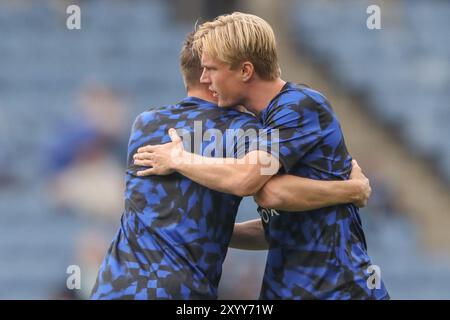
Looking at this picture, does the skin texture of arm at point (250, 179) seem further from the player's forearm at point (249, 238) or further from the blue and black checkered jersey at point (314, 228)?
the player's forearm at point (249, 238)

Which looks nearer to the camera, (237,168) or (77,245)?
(237,168)

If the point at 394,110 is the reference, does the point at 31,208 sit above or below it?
below

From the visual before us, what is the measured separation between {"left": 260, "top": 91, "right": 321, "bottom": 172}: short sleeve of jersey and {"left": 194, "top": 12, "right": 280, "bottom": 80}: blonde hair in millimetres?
177

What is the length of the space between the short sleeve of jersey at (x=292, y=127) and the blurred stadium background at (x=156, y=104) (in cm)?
423

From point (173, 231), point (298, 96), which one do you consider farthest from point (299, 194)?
point (173, 231)

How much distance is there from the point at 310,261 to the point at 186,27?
6346 mm

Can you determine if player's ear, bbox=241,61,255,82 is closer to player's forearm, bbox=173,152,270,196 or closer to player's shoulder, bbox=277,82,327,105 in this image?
player's shoulder, bbox=277,82,327,105

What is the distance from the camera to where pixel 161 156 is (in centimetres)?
403

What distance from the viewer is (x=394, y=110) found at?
33.2ft


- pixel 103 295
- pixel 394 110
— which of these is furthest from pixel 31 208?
pixel 103 295

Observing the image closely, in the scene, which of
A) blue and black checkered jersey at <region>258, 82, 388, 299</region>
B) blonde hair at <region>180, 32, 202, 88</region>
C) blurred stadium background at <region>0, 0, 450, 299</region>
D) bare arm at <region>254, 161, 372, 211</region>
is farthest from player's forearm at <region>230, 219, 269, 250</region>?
blurred stadium background at <region>0, 0, 450, 299</region>

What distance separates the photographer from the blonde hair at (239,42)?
4020 millimetres

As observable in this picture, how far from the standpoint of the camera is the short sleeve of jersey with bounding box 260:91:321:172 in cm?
393

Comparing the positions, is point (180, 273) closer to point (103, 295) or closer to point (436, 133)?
point (103, 295)
